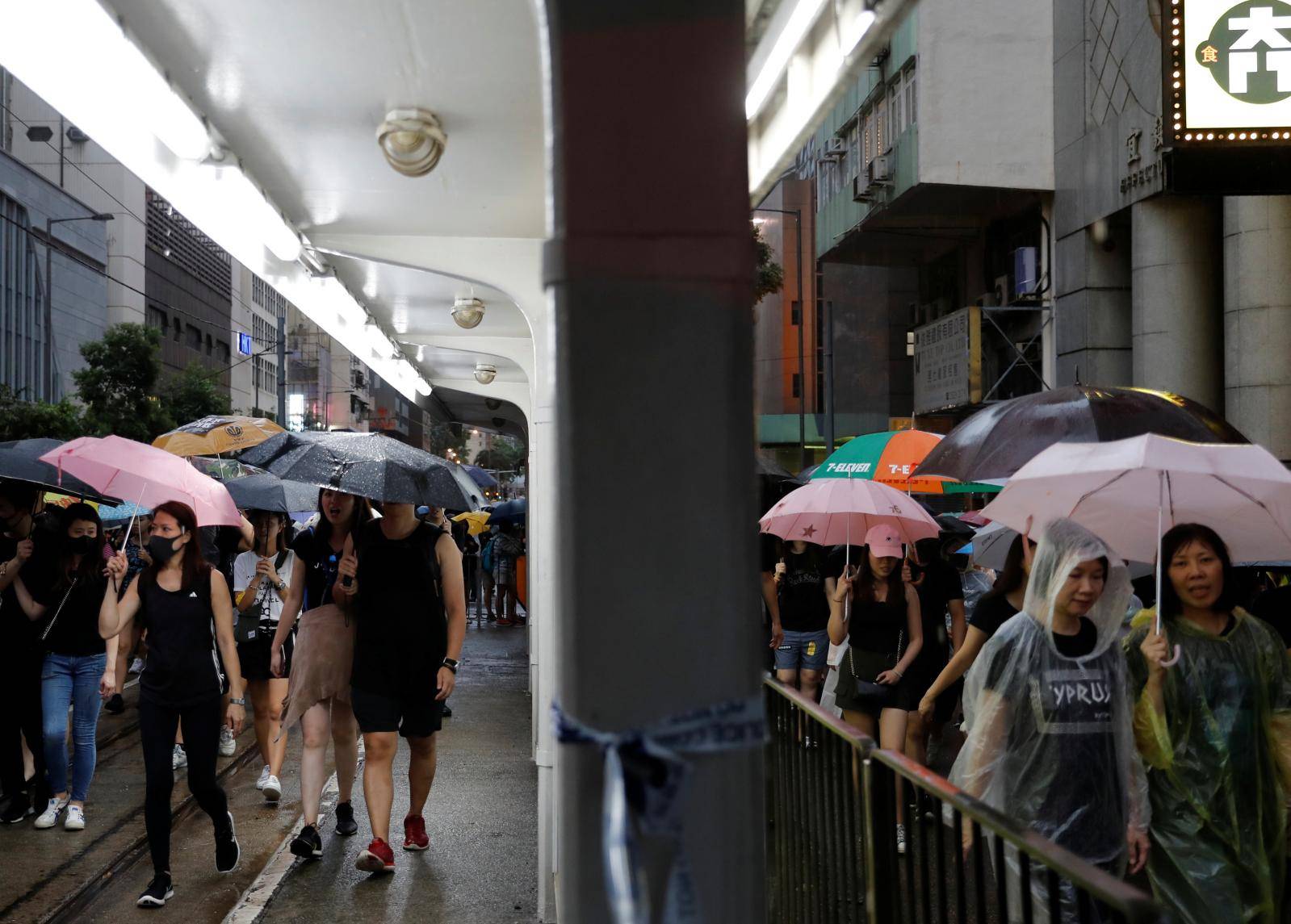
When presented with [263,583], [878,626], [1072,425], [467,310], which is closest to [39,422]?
[467,310]

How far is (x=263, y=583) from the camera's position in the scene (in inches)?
358

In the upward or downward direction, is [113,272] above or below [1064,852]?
above

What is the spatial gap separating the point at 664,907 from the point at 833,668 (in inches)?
265

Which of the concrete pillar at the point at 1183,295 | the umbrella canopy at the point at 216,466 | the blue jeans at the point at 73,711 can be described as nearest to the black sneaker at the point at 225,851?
the blue jeans at the point at 73,711

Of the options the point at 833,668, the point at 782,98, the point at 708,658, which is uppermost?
the point at 782,98

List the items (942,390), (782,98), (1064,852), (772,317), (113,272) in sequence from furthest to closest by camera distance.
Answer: (113,272) → (772,317) → (942,390) → (782,98) → (1064,852)

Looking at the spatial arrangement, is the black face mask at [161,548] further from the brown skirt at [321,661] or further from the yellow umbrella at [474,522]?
the yellow umbrella at [474,522]

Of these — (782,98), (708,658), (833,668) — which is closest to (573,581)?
(708,658)

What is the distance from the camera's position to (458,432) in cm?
10462

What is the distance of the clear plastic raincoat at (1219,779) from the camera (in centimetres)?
470

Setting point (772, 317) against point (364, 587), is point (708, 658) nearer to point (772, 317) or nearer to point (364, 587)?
point (364, 587)

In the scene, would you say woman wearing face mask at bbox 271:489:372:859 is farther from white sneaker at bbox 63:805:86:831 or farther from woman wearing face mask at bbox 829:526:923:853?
woman wearing face mask at bbox 829:526:923:853

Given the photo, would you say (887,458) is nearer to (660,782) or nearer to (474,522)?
(660,782)

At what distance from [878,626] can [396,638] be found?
2870 mm
